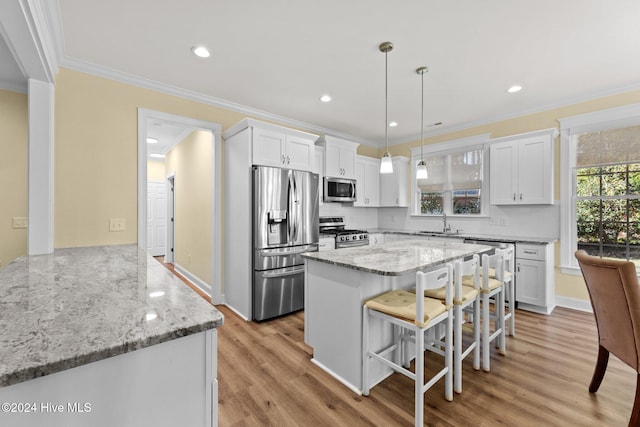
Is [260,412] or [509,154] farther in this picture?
[509,154]

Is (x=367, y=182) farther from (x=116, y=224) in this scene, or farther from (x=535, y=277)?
(x=116, y=224)

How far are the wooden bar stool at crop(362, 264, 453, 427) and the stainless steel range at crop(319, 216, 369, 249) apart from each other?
2156 mm

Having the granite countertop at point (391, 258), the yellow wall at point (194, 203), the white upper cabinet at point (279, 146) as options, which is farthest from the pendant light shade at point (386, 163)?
the yellow wall at point (194, 203)

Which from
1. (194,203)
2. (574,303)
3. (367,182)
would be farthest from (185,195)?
(574,303)

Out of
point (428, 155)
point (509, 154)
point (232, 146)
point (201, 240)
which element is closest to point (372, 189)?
point (428, 155)

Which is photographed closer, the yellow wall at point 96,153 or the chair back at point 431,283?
the chair back at point 431,283

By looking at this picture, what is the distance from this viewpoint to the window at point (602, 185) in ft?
10.8

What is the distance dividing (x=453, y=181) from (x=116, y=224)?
493cm

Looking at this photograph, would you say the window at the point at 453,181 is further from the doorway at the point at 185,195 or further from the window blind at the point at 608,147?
the doorway at the point at 185,195

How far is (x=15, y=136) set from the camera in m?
2.90

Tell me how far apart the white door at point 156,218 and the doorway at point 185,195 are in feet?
3.26

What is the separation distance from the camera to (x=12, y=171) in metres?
2.88

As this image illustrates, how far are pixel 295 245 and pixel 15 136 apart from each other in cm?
318

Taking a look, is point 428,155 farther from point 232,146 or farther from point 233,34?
point 233,34
